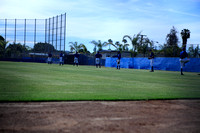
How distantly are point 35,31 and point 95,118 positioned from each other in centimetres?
4667

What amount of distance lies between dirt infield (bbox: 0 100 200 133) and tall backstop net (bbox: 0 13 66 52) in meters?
38.1

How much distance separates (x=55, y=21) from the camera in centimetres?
4459

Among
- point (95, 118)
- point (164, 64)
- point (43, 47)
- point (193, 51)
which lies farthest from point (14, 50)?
point (95, 118)

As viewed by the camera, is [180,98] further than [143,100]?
Yes

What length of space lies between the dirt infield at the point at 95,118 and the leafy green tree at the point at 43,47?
41854 mm

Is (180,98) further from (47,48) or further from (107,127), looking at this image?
(47,48)

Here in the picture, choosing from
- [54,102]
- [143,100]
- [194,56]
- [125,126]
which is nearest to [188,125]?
[125,126]

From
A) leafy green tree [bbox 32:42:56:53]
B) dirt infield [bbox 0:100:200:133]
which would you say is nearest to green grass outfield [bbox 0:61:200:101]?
dirt infield [bbox 0:100:200:133]

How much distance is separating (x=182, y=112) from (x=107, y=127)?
5.89 ft

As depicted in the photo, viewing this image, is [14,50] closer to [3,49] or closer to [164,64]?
[3,49]

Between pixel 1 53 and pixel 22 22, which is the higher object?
pixel 22 22

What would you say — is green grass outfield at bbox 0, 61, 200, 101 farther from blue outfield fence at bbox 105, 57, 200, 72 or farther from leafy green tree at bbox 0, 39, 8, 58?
leafy green tree at bbox 0, 39, 8, 58

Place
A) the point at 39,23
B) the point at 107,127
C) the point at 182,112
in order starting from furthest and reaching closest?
the point at 39,23, the point at 182,112, the point at 107,127

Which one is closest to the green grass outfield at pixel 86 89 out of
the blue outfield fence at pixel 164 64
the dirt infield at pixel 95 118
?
the dirt infield at pixel 95 118
